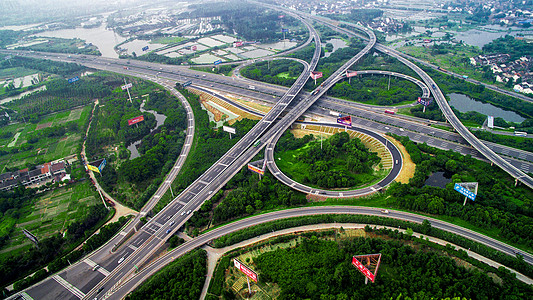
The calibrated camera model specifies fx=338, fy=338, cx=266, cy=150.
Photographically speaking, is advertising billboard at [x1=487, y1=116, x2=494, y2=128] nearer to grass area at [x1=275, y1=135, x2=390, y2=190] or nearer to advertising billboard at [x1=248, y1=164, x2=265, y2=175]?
grass area at [x1=275, y1=135, x2=390, y2=190]

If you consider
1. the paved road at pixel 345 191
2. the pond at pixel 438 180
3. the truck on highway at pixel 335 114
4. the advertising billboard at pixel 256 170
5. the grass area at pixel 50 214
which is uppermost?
the advertising billboard at pixel 256 170

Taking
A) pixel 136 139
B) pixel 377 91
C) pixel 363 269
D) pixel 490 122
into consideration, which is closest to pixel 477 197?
pixel 363 269

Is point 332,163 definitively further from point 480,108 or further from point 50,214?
point 50,214

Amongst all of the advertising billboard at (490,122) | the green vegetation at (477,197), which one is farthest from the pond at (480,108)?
the green vegetation at (477,197)

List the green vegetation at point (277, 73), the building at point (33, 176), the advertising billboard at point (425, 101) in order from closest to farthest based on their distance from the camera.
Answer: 1. the building at point (33, 176)
2. the advertising billboard at point (425, 101)
3. the green vegetation at point (277, 73)

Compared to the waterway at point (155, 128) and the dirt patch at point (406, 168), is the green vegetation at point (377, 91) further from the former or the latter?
the waterway at point (155, 128)

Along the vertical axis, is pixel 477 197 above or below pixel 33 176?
above

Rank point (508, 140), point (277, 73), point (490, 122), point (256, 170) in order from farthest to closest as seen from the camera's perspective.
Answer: point (277, 73), point (490, 122), point (508, 140), point (256, 170)
